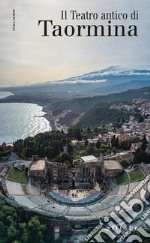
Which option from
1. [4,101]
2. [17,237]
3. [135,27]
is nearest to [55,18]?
[135,27]

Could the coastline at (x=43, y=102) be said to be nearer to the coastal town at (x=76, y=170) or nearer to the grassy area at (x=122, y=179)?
the coastal town at (x=76, y=170)

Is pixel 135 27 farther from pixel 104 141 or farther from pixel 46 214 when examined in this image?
pixel 46 214

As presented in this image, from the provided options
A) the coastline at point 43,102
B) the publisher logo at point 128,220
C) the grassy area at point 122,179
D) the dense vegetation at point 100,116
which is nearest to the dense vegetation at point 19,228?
the publisher logo at point 128,220

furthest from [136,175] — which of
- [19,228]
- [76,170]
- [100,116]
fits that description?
[19,228]

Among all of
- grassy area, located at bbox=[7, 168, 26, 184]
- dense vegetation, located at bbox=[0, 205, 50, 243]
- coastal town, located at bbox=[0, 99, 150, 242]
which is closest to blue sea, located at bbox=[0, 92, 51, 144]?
coastal town, located at bbox=[0, 99, 150, 242]

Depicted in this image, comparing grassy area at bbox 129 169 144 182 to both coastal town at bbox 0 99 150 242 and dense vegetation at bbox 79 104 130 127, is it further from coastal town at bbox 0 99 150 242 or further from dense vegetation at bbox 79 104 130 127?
dense vegetation at bbox 79 104 130 127

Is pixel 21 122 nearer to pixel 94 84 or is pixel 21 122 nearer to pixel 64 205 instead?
pixel 94 84
